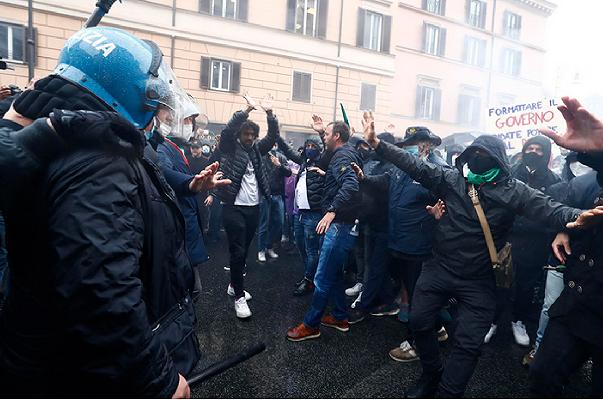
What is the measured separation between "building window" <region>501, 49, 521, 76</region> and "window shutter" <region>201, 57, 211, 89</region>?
20470 millimetres

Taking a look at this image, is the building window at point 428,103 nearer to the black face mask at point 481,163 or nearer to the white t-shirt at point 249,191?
the white t-shirt at point 249,191

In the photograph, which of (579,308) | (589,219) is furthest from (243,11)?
(579,308)

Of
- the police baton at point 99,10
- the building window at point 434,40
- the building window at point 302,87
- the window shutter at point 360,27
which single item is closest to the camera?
the police baton at point 99,10

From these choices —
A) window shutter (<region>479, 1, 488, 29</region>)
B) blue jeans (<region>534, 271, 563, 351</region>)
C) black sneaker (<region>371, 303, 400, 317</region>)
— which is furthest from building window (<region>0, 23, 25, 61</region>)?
window shutter (<region>479, 1, 488, 29</region>)

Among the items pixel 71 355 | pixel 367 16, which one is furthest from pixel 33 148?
pixel 367 16

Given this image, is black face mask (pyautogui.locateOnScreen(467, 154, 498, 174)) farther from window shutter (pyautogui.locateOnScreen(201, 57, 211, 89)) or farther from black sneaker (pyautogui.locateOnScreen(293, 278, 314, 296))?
window shutter (pyautogui.locateOnScreen(201, 57, 211, 89))

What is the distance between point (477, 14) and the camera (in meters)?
24.2

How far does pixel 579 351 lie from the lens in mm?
2225

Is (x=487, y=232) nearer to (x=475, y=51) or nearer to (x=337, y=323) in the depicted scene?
(x=337, y=323)

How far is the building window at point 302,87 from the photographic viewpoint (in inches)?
696

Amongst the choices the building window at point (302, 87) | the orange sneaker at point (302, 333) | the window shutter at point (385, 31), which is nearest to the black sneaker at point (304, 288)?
the orange sneaker at point (302, 333)

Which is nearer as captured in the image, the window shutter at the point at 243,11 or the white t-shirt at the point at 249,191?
the white t-shirt at the point at 249,191

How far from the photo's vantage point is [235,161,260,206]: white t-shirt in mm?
4293

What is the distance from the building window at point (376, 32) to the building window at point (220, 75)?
23.4 feet
